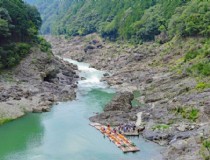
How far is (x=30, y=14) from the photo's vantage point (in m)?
100

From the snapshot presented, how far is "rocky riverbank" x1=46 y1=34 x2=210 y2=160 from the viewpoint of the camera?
1910 inches

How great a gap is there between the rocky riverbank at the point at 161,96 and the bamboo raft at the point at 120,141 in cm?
333

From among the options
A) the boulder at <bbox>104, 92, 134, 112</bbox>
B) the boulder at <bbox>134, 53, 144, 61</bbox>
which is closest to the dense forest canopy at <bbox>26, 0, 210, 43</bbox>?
the boulder at <bbox>134, 53, 144, 61</bbox>

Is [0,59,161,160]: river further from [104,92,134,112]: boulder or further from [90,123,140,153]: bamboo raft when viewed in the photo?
[104,92,134,112]: boulder

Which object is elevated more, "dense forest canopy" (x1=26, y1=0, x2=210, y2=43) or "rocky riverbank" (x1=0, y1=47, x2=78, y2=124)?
"dense forest canopy" (x1=26, y1=0, x2=210, y2=43)

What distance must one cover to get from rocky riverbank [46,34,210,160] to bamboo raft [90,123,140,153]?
333 centimetres

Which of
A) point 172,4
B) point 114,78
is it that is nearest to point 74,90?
point 114,78

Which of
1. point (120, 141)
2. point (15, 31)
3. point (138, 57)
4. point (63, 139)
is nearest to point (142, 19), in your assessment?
point (138, 57)

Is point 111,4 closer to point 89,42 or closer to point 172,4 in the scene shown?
point 89,42

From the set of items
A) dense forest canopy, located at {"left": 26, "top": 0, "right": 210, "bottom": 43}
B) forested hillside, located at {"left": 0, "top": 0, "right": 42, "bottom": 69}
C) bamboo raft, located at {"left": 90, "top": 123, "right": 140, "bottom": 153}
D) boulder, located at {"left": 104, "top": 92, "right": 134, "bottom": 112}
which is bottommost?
bamboo raft, located at {"left": 90, "top": 123, "right": 140, "bottom": 153}

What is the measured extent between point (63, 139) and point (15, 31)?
4149 cm

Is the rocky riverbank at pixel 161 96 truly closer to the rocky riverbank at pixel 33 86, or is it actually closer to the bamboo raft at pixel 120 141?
the bamboo raft at pixel 120 141

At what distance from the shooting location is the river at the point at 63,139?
4744 cm

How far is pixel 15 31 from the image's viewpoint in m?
87.1
